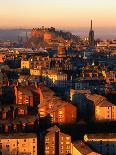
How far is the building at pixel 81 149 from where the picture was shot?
401 inches

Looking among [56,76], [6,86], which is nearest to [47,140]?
[6,86]

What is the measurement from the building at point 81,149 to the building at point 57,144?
1.21 ft

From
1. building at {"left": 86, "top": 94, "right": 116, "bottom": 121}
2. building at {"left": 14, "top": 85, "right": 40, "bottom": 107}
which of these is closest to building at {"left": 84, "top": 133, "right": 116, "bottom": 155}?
building at {"left": 86, "top": 94, "right": 116, "bottom": 121}

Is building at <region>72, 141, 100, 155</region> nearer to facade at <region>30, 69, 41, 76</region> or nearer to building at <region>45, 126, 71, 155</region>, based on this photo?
building at <region>45, 126, 71, 155</region>

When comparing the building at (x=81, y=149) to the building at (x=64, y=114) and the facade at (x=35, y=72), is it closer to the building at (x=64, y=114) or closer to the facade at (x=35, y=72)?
the building at (x=64, y=114)

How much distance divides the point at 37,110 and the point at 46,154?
3.40m

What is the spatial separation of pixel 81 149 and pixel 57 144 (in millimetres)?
1159

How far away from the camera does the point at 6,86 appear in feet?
57.6

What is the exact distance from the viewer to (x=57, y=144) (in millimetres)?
11500

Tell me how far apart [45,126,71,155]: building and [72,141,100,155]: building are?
0.37 metres

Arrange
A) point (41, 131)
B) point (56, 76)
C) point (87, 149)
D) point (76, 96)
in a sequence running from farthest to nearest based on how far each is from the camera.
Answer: point (56, 76) → point (76, 96) → point (41, 131) → point (87, 149)

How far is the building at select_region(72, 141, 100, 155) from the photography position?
33.4ft

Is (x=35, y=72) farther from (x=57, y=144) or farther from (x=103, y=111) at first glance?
(x=57, y=144)

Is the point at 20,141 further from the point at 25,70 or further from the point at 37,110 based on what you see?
the point at 25,70
